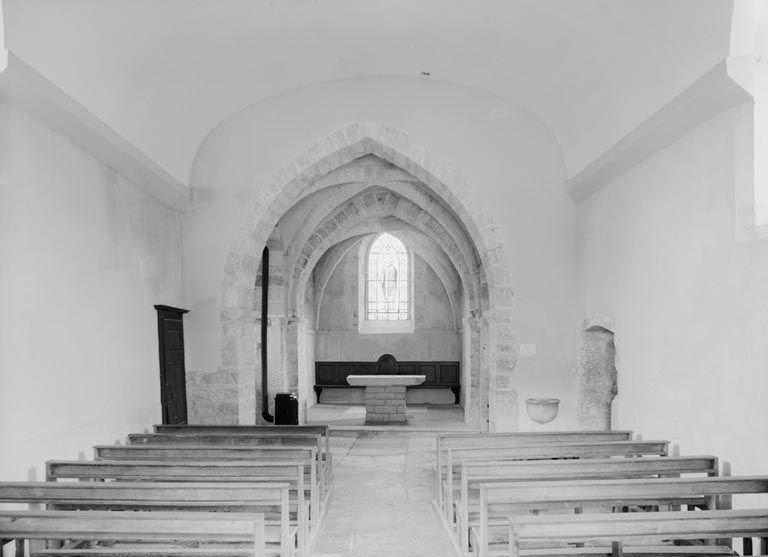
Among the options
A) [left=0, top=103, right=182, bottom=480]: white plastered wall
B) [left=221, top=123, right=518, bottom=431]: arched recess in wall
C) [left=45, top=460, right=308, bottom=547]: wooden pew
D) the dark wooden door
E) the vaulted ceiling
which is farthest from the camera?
[left=221, top=123, right=518, bottom=431]: arched recess in wall

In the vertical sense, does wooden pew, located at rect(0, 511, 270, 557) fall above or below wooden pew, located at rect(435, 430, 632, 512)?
above

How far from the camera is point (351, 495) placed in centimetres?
765

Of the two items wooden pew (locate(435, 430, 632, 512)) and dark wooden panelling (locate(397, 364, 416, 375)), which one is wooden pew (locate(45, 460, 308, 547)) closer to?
wooden pew (locate(435, 430, 632, 512))

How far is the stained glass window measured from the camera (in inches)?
772

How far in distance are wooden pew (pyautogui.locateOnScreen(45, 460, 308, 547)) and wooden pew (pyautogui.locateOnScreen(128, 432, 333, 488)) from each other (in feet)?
4.74

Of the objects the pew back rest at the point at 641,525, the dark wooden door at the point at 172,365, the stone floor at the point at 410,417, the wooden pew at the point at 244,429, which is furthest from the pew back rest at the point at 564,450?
the stone floor at the point at 410,417

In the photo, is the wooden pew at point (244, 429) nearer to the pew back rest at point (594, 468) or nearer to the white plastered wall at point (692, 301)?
the pew back rest at point (594, 468)

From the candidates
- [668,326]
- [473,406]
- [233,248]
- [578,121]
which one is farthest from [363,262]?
[668,326]

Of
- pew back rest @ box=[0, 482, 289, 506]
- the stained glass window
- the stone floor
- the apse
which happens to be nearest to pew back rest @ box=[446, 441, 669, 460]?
pew back rest @ box=[0, 482, 289, 506]

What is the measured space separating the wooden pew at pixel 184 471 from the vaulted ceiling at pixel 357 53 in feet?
9.65

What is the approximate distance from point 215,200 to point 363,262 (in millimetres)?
10186

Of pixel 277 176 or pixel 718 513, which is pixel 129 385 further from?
pixel 718 513

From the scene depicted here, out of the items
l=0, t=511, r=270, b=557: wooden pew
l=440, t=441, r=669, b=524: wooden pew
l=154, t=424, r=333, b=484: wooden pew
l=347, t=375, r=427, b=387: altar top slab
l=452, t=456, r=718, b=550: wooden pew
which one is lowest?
l=347, t=375, r=427, b=387: altar top slab

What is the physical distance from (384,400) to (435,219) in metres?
3.73
